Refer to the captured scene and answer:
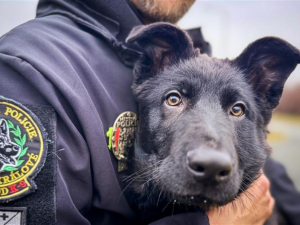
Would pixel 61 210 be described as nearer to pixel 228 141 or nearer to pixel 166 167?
pixel 166 167

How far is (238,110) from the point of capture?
1904 mm

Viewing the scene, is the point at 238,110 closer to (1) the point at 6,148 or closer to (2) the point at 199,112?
(2) the point at 199,112

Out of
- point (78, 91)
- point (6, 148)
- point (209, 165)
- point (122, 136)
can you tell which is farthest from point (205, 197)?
point (6, 148)

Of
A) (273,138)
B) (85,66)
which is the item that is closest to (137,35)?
(85,66)

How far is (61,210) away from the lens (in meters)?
1.35

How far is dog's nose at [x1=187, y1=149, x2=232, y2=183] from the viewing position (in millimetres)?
1342

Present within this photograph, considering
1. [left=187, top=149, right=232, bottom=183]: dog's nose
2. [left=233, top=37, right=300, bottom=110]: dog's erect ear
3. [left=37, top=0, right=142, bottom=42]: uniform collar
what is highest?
[left=37, top=0, right=142, bottom=42]: uniform collar

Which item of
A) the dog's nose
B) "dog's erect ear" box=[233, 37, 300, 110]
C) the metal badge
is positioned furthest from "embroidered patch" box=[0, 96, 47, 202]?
"dog's erect ear" box=[233, 37, 300, 110]

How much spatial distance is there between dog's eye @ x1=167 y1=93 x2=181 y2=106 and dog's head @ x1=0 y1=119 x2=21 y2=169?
3.12 ft

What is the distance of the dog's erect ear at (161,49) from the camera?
195 cm

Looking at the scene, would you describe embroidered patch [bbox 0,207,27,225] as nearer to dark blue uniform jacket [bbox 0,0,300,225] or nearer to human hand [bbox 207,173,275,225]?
dark blue uniform jacket [bbox 0,0,300,225]

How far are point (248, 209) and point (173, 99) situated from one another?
86 centimetres

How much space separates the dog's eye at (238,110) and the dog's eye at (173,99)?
34 cm

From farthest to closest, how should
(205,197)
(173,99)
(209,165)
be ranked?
(173,99)
(205,197)
(209,165)
